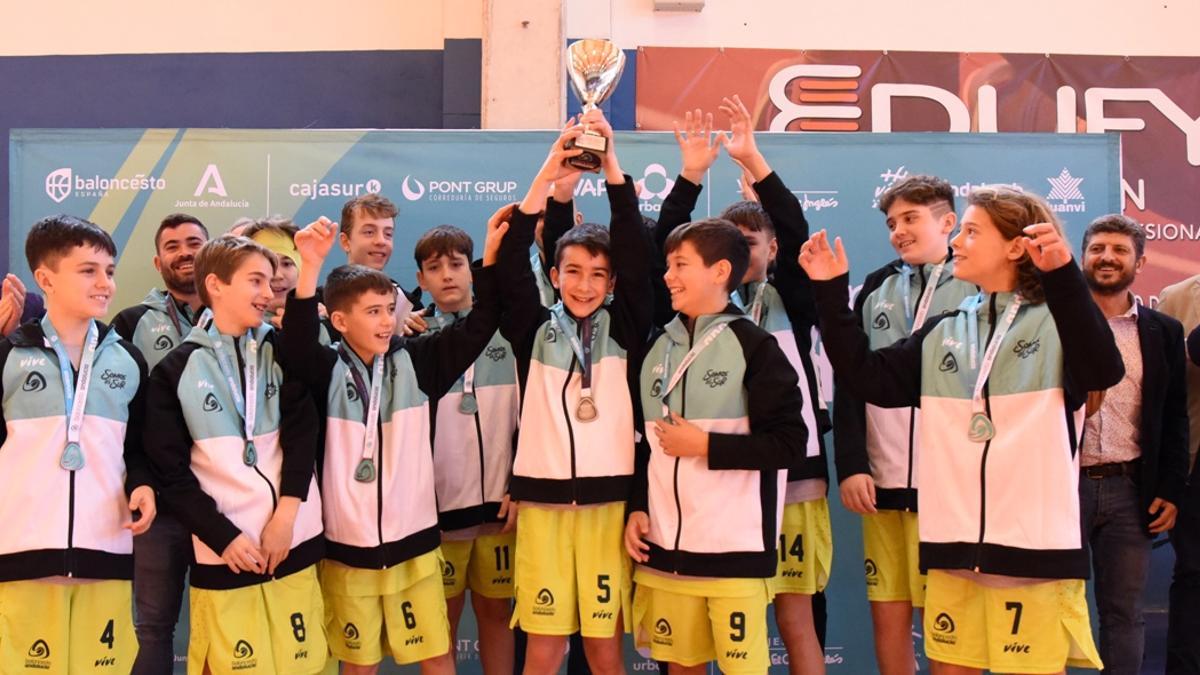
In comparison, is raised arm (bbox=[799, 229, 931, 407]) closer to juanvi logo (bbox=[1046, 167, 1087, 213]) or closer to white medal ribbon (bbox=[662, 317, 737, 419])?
white medal ribbon (bbox=[662, 317, 737, 419])

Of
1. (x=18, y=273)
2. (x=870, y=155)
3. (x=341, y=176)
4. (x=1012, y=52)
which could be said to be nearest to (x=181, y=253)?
(x=341, y=176)

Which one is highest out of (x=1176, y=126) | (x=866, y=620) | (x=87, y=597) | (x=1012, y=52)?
(x=1012, y=52)

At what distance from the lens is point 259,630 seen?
130 inches

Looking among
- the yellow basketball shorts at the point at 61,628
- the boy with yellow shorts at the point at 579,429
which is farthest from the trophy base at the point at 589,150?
the yellow basketball shorts at the point at 61,628

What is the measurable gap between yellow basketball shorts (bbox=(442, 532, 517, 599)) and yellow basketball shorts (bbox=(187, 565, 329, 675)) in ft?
2.31

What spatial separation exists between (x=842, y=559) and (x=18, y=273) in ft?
14.2

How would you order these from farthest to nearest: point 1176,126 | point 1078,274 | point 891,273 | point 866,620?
point 1176,126 < point 866,620 < point 891,273 < point 1078,274

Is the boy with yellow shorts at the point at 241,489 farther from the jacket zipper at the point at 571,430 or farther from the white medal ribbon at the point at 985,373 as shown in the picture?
the white medal ribbon at the point at 985,373

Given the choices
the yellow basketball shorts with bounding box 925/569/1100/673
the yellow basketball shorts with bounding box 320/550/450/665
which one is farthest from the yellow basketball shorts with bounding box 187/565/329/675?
the yellow basketball shorts with bounding box 925/569/1100/673

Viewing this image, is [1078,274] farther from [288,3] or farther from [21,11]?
[21,11]

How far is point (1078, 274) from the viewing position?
2777 mm

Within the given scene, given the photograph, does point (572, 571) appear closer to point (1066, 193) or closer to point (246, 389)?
point (246, 389)

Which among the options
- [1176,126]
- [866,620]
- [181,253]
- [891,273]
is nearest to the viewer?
[891,273]

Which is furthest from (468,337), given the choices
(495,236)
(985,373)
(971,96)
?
(971,96)
